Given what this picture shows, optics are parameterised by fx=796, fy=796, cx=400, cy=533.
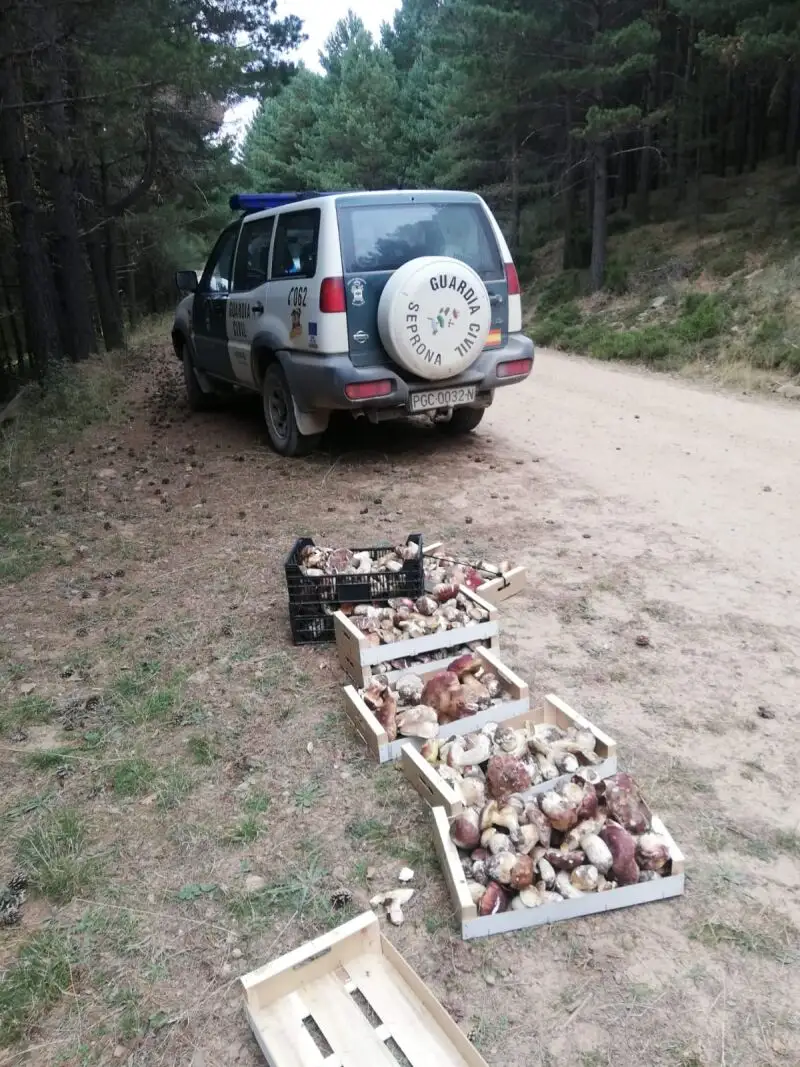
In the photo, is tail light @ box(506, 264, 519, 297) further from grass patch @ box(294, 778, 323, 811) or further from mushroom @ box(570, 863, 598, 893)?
mushroom @ box(570, 863, 598, 893)

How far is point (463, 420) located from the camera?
26.4ft

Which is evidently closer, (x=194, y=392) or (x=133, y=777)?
(x=133, y=777)

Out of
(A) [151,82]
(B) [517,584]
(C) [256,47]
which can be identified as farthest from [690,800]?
(C) [256,47]

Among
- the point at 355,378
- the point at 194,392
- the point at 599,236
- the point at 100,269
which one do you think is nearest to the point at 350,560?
the point at 355,378

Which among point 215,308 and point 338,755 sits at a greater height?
point 215,308

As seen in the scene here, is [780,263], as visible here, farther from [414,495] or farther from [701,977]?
[701,977]

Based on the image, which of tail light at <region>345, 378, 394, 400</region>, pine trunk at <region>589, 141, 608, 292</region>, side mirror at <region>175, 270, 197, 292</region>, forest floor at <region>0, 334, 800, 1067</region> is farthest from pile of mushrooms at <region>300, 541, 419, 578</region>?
pine trunk at <region>589, 141, 608, 292</region>

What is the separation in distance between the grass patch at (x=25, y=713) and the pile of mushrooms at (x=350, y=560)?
1350mm

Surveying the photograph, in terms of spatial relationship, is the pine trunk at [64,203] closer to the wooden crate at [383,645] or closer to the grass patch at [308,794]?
the wooden crate at [383,645]

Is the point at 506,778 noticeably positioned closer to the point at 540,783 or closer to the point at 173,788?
the point at 540,783

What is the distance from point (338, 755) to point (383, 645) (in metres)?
0.56

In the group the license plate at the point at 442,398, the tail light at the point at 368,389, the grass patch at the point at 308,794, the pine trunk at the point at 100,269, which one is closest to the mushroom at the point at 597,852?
the grass patch at the point at 308,794

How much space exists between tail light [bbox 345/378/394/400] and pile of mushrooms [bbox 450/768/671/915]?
4.13 meters

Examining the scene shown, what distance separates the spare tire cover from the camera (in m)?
6.13
